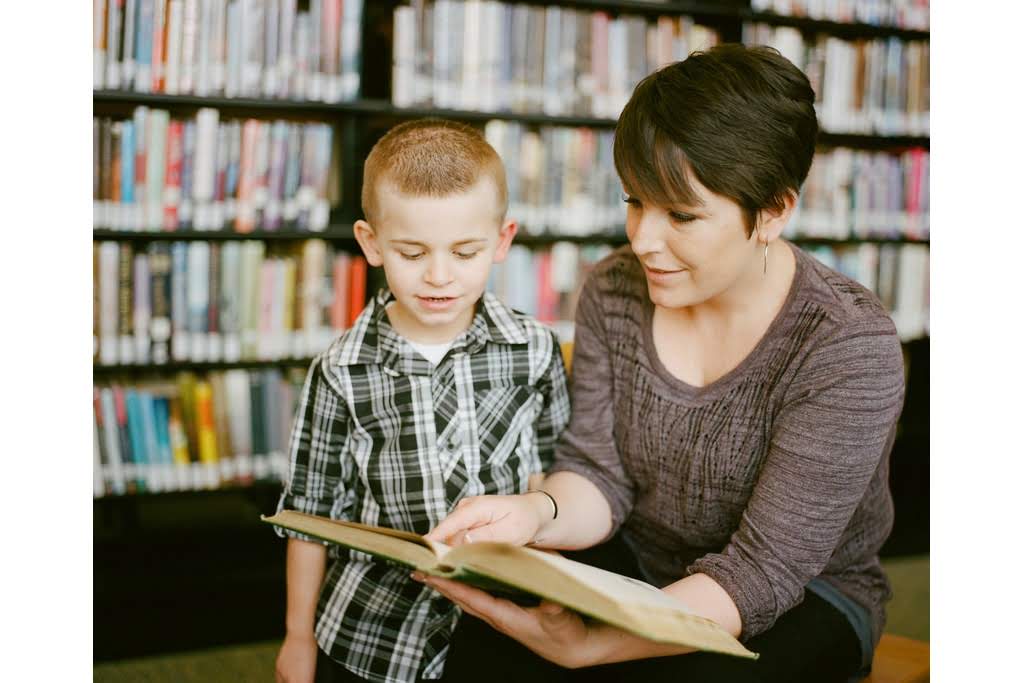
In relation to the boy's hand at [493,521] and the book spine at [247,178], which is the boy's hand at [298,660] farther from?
the book spine at [247,178]

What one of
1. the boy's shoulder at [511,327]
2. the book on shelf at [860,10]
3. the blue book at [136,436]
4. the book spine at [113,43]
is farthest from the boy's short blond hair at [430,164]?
the book on shelf at [860,10]

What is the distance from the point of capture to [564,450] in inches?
53.2

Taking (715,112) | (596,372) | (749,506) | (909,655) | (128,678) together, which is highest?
(715,112)

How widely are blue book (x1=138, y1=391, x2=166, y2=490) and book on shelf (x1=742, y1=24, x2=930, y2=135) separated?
2197mm

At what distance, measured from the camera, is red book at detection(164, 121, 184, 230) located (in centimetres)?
232

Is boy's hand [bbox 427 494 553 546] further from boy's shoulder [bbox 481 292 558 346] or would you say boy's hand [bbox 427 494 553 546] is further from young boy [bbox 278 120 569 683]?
boy's shoulder [bbox 481 292 558 346]

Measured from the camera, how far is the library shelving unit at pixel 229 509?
2.29 m

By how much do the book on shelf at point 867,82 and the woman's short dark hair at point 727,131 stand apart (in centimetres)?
191

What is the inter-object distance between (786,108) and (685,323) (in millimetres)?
358

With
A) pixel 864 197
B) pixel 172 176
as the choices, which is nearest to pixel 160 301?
pixel 172 176

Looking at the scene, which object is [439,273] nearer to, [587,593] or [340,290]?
[587,593]

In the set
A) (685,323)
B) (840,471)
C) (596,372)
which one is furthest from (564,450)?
(840,471)

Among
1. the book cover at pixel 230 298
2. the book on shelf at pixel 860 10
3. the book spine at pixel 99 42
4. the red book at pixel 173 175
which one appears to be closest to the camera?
the book spine at pixel 99 42
